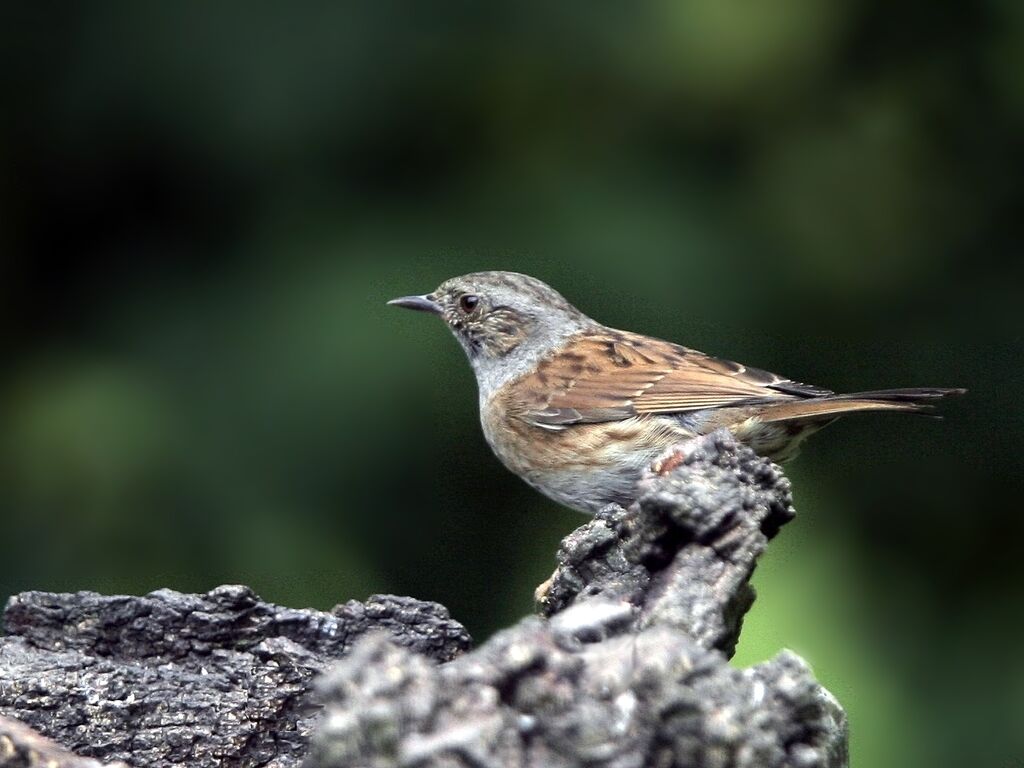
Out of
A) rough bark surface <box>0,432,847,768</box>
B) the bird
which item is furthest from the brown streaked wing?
rough bark surface <box>0,432,847,768</box>

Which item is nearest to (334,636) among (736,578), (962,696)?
(736,578)

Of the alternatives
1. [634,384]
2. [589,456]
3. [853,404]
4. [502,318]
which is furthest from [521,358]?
[853,404]

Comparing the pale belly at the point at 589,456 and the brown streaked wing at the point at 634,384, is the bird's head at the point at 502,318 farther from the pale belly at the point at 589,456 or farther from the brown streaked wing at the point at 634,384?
the pale belly at the point at 589,456

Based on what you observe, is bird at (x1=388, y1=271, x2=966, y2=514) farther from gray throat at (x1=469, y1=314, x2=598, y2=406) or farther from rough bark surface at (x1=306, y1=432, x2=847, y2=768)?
rough bark surface at (x1=306, y1=432, x2=847, y2=768)

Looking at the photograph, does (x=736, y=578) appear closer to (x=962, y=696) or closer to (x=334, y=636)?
(x=334, y=636)

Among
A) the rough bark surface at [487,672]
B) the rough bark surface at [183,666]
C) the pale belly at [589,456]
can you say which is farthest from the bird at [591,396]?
the rough bark surface at [183,666]

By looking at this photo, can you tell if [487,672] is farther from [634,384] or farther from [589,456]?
[634,384]

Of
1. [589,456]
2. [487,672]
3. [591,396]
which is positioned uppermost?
[591,396]

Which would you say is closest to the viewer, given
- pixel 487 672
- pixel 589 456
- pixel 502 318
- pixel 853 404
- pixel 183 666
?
pixel 487 672
